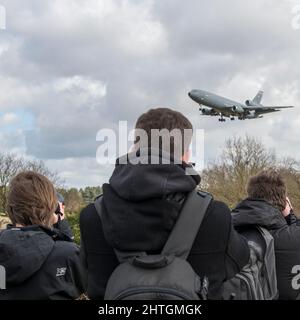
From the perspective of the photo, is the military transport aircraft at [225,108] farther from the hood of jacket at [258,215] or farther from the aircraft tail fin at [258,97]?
the hood of jacket at [258,215]

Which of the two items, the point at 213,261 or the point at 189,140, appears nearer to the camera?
the point at 213,261

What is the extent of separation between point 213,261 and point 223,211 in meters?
0.24

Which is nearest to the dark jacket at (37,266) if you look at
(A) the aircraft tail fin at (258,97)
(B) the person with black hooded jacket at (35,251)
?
(B) the person with black hooded jacket at (35,251)

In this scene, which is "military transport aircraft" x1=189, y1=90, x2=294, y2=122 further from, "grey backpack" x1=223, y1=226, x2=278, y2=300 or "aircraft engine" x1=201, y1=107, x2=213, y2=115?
"grey backpack" x1=223, y1=226, x2=278, y2=300

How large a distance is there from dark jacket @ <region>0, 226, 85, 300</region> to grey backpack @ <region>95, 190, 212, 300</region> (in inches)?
23.5

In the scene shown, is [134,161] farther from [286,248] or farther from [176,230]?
[286,248]

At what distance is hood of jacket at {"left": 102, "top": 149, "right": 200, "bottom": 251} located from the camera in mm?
2473

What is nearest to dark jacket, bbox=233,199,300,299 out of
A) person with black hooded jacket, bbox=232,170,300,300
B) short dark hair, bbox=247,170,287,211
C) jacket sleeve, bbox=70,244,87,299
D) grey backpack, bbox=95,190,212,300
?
person with black hooded jacket, bbox=232,170,300,300

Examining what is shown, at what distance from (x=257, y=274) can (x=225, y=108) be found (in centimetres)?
4441

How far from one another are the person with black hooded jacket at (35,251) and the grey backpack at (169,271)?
0.58 m

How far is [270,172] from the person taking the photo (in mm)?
3699

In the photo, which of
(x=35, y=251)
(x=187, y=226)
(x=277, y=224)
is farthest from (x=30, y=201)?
(x=277, y=224)
